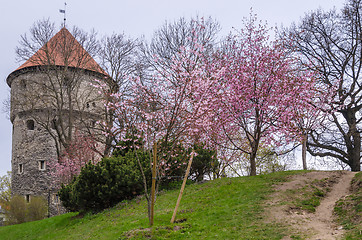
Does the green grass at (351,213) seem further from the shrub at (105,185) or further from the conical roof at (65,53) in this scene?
the conical roof at (65,53)

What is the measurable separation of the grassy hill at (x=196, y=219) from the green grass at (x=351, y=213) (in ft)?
5.06

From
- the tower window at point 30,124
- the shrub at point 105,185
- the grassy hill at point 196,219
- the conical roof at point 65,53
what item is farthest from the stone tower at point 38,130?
the shrub at point 105,185

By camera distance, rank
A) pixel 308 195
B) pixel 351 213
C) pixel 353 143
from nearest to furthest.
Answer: pixel 351 213, pixel 308 195, pixel 353 143

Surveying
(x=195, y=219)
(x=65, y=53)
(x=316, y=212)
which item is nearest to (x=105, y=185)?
(x=195, y=219)

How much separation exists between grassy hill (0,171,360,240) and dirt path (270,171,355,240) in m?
0.42

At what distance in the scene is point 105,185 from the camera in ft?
57.0

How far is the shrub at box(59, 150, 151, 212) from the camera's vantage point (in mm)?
17609

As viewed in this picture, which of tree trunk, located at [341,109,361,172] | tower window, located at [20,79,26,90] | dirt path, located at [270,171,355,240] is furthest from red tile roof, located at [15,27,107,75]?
dirt path, located at [270,171,355,240]

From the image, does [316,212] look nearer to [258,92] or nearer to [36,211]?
[258,92]

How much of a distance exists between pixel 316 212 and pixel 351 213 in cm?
115

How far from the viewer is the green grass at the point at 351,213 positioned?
28.3ft

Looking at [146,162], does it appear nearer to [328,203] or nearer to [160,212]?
[160,212]

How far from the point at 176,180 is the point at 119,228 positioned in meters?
8.03

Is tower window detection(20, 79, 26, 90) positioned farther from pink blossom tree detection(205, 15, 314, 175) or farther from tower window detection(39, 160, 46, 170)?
pink blossom tree detection(205, 15, 314, 175)
